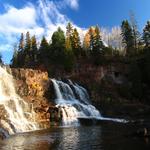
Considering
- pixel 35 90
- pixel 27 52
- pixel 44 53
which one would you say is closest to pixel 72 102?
pixel 35 90

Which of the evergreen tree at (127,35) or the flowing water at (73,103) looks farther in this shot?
the evergreen tree at (127,35)

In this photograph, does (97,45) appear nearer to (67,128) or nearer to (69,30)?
(69,30)

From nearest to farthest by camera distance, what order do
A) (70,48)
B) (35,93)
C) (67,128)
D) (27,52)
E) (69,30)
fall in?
1. (67,128)
2. (35,93)
3. (70,48)
4. (69,30)
5. (27,52)

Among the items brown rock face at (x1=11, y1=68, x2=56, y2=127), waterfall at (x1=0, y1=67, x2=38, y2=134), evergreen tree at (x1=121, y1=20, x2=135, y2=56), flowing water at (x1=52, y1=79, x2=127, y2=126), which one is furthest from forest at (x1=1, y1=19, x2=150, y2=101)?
waterfall at (x1=0, y1=67, x2=38, y2=134)

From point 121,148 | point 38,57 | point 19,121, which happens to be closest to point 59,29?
point 38,57

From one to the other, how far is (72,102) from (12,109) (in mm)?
17493

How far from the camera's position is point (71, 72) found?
9031 centimetres

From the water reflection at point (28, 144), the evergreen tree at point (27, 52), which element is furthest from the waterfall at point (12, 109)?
the evergreen tree at point (27, 52)

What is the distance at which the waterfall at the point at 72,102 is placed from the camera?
62031 millimetres

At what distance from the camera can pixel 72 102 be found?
70.0 metres

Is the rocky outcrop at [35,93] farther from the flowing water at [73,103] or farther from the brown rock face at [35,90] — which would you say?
the flowing water at [73,103]

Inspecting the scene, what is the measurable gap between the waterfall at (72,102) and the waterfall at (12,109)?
732 centimetres

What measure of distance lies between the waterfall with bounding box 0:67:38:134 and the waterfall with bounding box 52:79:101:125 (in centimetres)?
732

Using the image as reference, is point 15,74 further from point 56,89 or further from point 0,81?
point 56,89
